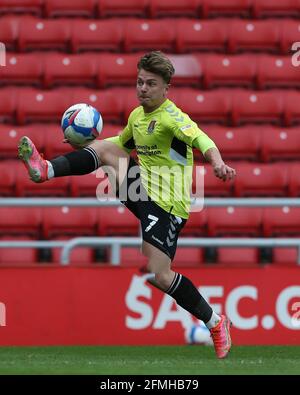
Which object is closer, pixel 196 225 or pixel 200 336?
pixel 200 336

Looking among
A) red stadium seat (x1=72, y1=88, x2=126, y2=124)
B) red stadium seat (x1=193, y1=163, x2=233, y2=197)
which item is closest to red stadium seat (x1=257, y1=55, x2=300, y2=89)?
red stadium seat (x1=72, y1=88, x2=126, y2=124)

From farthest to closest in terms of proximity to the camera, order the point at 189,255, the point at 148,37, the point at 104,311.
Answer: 1. the point at 148,37
2. the point at 189,255
3. the point at 104,311

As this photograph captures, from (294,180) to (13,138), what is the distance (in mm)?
2733

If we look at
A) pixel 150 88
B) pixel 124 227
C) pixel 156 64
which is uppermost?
pixel 156 64

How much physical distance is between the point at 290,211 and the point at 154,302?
214cm

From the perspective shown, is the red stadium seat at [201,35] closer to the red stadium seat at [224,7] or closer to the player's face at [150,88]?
the red stadium seat at [224,7]

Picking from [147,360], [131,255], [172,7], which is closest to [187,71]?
[172,7]

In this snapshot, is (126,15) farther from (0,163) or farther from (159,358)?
(159,358)

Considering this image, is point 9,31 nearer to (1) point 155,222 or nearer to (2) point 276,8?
(2) point 276,8

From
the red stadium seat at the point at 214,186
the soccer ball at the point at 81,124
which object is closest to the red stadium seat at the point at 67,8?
the red stadium seat at the point at 214,186

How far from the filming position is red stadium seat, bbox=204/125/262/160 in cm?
1084

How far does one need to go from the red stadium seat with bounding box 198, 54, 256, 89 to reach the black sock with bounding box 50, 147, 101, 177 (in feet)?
15.2

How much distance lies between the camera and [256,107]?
37.1ft

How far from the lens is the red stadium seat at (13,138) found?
1077 cm
